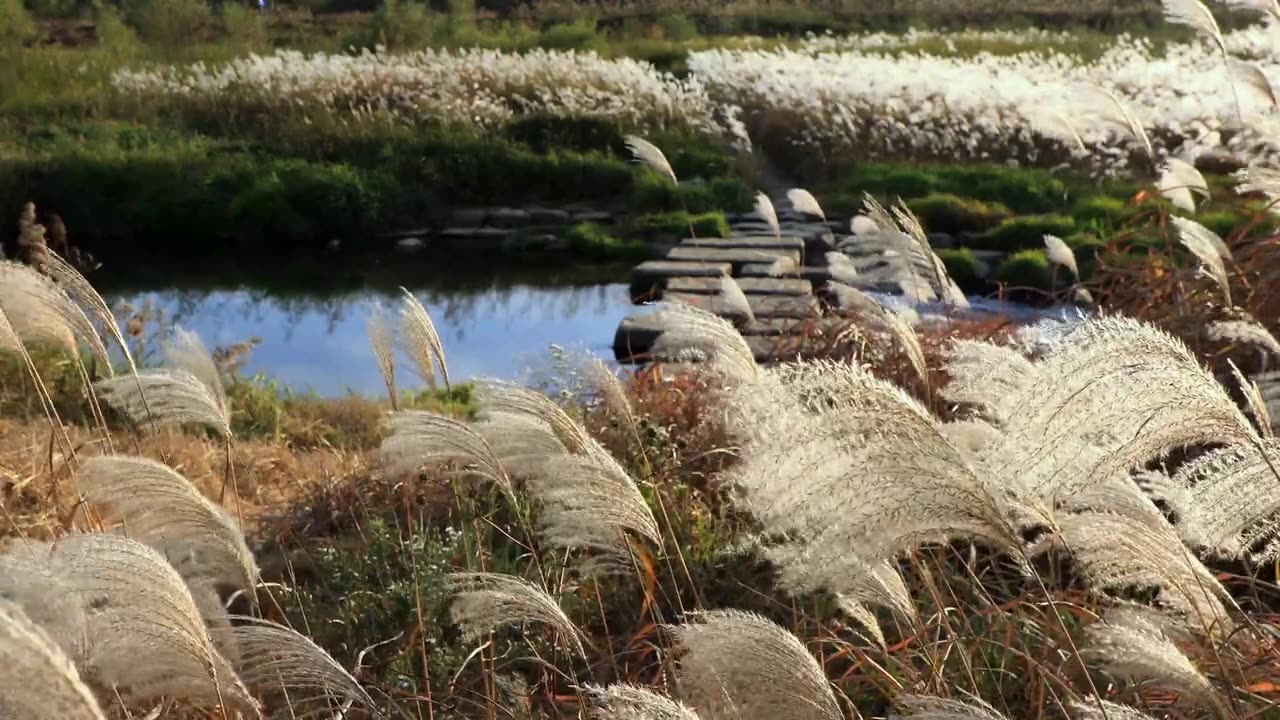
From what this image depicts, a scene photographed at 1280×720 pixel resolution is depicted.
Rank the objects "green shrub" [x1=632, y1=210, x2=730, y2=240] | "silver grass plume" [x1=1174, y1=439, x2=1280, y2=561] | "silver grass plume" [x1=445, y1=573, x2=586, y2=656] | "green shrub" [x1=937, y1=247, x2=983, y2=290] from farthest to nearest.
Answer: "green shrub" [x1=632, y1=210, x2=730, y2=240] → "green shrub" [x1=937, y1=247, x2=983, y2=290] → "silver grass plume" [x1=445, y1=573, x2=586, y2=656] → "silver grass plume" [x1=1174, y1=439, x2=1280, y2=561]

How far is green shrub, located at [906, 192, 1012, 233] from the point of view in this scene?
925cm

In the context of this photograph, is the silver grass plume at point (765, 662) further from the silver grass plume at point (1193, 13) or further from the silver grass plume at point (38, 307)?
the silver grass plume at point (1193, 13)

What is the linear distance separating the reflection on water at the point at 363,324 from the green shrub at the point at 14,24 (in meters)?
8.42

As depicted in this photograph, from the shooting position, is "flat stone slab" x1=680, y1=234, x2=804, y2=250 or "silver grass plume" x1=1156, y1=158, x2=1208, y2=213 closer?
"silver grass plume" x1=1156, y1=158, x2=1208, y2=213

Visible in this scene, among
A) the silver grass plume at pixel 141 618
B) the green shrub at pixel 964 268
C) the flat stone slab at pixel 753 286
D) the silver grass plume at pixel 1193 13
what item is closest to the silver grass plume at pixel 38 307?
the silver grass plume at pixel 141 618

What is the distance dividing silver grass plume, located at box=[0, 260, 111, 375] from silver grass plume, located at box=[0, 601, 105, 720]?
1640mm

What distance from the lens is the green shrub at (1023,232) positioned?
843 centimetres

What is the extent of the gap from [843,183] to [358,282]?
12.9ft

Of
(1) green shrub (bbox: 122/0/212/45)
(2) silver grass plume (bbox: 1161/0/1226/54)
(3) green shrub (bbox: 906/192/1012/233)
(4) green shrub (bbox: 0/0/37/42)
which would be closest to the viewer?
(2) silver grass plume (bbox: 1161/0/1226/54)

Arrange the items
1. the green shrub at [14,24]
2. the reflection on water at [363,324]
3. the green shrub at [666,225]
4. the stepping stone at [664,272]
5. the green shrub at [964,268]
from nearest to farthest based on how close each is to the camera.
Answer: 1. the stepping stone at [664,272]
2. the reflection on water at [363,324]
3. the green shrub at [964,268]
4. the green shrub at [666,225]
5. the green shrub at [14,24]

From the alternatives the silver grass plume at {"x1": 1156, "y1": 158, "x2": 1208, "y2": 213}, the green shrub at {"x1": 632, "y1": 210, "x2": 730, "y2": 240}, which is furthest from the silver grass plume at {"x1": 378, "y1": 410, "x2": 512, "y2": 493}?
the green shrub at {"x1": 632, "y1": 210, "x2": 730, "y2": 240}

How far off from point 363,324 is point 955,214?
4168 millimetres

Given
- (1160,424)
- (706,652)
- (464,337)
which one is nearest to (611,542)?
(706,652)

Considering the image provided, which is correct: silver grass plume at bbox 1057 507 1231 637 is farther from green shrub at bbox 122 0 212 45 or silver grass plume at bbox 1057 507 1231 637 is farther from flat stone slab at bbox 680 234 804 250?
green shrub at bbox 122 0 212 45
